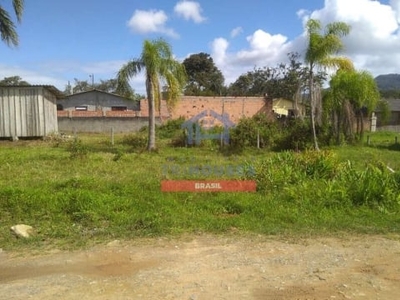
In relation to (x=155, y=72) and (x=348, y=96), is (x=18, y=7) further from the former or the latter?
(x=348, y=96)

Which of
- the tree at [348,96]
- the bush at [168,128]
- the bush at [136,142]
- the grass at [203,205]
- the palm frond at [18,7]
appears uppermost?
the palm frond at [18,7]

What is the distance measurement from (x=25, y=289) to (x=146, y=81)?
33.8 feet

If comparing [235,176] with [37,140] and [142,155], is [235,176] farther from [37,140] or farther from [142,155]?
[37,140]

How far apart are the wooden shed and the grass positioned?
903cm

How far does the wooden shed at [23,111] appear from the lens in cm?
1669

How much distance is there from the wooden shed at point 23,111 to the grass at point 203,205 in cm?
903

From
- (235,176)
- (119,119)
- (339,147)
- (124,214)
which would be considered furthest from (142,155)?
(119,119)

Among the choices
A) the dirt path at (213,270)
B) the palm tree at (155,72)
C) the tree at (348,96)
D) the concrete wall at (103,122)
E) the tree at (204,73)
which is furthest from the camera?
the tree at (204,73)

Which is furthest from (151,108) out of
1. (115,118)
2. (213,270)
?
(115,118)

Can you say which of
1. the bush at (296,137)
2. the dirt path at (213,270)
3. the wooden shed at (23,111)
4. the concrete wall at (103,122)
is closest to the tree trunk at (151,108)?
the bush at (296,137)

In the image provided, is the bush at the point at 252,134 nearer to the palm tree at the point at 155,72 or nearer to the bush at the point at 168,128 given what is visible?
the palm tree at the point at 155,72

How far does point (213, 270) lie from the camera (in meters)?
3.77

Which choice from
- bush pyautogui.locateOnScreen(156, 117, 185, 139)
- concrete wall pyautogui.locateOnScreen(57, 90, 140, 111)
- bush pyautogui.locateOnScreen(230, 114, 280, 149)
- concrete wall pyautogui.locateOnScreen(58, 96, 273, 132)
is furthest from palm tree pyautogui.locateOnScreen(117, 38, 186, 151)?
concrete wall pyautogui.locateOnScreen(57, 90, 140, 111)

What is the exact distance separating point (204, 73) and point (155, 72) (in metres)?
36.5
